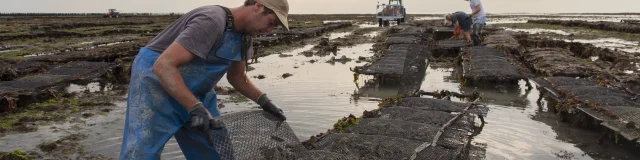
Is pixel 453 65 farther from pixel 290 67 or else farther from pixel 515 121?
pixel 515 121

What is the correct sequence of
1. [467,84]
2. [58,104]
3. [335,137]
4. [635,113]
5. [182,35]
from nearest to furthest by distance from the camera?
[182,35] → [335,137] → [635,113] → [58,104] → [467,84]

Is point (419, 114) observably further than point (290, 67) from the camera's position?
No

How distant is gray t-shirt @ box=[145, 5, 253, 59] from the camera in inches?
97.0

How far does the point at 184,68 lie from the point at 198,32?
0.29 m

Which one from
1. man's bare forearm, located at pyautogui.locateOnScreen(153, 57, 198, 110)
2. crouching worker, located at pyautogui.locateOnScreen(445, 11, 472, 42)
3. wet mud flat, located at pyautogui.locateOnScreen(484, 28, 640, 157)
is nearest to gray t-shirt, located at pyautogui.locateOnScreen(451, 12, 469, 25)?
crouching worker, located at pyautogui.locateOnScreen(445, 11, 472, 42)

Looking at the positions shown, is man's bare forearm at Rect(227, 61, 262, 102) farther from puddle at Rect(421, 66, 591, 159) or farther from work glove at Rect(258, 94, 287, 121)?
puddle at Rect(421, 66, 591, 159)

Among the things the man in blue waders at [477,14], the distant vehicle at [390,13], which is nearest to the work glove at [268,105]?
Answer: the man in blue waders at [477,14]

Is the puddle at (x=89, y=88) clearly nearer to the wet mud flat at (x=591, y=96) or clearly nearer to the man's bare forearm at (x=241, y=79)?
the man's bare forearm at (x=241, y=79)

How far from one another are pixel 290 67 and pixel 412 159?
915cm

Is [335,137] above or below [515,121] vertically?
above

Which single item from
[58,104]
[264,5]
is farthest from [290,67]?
[264,5]

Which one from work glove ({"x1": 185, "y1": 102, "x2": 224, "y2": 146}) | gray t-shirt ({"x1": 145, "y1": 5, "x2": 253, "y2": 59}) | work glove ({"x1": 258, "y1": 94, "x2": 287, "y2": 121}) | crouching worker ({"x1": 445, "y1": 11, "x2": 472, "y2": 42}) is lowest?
crouching worker ({"x1": 445, "y1": 11, "x2": 472, "y2": 42})

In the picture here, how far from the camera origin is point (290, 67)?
43.4ft

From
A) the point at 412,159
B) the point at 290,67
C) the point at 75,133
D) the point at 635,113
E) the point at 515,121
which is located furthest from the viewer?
the point at 290,67
